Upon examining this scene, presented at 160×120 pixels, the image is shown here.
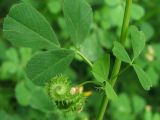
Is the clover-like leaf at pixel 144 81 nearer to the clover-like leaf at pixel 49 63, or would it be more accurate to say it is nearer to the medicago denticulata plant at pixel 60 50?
the medicago denticulata plant at pixel 60 50

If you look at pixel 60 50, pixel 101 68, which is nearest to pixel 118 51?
pixel 101 68

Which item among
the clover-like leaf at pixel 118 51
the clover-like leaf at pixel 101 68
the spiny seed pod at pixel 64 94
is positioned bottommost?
the spiny seed pod at pixel 64 94

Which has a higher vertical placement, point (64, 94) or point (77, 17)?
point (77, 17)

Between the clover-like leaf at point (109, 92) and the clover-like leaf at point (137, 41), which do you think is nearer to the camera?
the clover-like leaf at point (109, 92)

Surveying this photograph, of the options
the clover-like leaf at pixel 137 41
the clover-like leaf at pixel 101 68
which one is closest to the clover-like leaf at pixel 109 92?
the clover-like leaf at pixel 101 68

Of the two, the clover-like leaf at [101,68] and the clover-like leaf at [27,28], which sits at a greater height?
the clover-like leaf at [27,28]

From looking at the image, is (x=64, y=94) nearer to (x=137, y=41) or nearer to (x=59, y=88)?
(x=59, y=88)

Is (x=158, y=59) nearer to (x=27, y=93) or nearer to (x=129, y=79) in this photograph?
(x=129, y=79)

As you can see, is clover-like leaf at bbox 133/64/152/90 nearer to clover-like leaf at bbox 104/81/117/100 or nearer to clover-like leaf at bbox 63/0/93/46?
clover-like leaf at bbox 104/81/117/100
